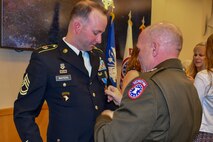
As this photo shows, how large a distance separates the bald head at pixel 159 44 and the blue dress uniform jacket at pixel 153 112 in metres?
0.04

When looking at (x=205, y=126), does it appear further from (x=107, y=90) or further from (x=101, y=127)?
(x=101, y=127)

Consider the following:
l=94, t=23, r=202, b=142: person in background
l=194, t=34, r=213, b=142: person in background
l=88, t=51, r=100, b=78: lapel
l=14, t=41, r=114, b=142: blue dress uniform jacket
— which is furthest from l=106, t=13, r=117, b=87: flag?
A: l=94, t=23, r=202, b=142: person in background

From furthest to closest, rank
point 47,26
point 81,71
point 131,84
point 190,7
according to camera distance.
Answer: point 190,7 → point 47,26 → point 81,71 → point 131,84

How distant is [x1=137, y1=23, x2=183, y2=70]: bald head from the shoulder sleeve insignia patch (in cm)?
15

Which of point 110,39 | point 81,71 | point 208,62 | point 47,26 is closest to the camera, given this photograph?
point 81,71

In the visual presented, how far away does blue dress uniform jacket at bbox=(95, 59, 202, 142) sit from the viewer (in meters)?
1.20

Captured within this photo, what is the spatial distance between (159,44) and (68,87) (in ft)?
1.78

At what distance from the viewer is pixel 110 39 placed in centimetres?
360

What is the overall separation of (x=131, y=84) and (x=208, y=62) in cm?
136

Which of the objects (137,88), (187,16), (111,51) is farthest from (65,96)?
(187,16)

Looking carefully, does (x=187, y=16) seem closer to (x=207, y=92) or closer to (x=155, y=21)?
(x=155, y=21)

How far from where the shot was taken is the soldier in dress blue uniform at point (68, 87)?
1507mm

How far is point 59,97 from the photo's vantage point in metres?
1.59

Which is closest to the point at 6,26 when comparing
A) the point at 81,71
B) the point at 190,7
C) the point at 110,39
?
the point at 81,71
